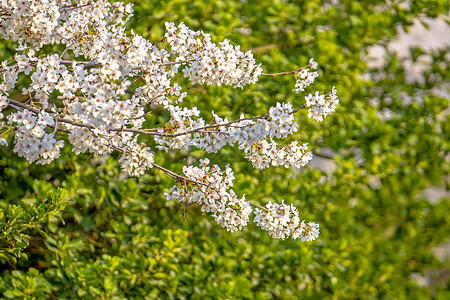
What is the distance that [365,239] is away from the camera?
414cm

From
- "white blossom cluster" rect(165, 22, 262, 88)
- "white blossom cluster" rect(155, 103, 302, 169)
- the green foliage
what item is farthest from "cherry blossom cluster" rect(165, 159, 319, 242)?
the green foliage

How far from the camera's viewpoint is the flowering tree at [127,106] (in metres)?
1.96

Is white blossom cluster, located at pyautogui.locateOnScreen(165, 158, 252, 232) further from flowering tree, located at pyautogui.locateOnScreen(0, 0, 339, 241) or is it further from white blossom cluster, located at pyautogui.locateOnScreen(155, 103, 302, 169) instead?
white blossom cluster, located at pyautogui.locateOnScreen(155, 103, 302, 169)

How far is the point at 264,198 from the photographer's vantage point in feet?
9.78

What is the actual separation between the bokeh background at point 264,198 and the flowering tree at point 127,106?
45cm

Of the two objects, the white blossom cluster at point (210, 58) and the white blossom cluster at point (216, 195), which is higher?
the white blossom cluster at point (210, 58)

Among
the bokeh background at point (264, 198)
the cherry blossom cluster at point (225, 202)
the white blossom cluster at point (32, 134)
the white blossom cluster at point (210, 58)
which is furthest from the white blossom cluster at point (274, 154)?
the white blossom cluster at point (32, 134)

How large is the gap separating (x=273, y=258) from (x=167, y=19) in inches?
58.5

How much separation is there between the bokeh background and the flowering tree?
45 cm

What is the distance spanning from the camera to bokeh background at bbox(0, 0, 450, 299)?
2590 millimetres

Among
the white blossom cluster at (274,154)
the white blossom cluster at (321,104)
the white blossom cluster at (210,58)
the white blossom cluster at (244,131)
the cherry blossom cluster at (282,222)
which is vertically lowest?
the cherry blossom cluster at (282,222)

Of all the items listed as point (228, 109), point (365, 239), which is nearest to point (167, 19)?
point (228, 109)

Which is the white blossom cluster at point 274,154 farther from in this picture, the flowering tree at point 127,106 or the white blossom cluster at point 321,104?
the white blossom cluster at point 321,104

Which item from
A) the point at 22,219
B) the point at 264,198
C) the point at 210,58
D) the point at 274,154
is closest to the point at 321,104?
the point at 274,154
